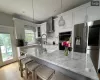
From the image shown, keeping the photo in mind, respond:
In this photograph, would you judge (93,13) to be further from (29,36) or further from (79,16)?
(29,36)

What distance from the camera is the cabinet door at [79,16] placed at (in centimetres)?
228

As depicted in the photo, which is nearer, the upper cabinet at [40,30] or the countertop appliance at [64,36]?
the countertop appliance at [64,36]

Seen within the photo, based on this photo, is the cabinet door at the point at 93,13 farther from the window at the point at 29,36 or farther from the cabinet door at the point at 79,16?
the window at the point at 29,36

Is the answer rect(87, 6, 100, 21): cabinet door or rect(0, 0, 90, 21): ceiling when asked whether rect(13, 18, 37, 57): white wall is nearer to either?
rect(0, 0, 90, 21): ceiling

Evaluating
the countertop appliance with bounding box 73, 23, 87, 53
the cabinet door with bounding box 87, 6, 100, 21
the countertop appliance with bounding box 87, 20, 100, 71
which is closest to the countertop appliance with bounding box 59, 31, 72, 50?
the countertop appliance with bounding box 73, 23, 87, 53

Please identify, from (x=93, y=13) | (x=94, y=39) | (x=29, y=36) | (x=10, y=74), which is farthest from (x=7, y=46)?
(x=93, y=13)

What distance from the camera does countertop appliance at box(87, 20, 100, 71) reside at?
6.52 feet

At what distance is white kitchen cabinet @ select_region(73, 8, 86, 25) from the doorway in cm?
345

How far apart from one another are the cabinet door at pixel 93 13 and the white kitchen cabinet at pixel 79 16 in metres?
0.16

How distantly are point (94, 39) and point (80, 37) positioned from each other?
441 millimetres

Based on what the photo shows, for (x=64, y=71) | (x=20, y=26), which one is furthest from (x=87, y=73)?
(x=20, y=26)

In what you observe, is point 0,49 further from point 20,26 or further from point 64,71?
point 64,71

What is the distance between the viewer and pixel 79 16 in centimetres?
238

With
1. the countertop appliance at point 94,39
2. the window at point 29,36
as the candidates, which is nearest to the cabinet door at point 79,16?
the countertop appliance at point 94,39
